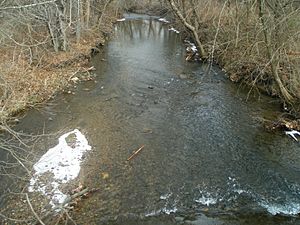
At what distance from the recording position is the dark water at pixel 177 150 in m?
7.16

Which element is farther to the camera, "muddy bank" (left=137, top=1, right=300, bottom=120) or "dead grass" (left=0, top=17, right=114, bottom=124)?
"dead grass" (left=0, top=17, right=114, bottom=124)

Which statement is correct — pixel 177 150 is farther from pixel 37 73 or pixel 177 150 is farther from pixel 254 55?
pixel 37 73

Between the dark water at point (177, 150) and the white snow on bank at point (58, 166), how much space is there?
1.00 feet

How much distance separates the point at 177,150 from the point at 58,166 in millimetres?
3345

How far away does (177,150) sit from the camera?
941cm

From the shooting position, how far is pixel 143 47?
817 inches

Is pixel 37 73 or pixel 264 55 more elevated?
pixel 264 55

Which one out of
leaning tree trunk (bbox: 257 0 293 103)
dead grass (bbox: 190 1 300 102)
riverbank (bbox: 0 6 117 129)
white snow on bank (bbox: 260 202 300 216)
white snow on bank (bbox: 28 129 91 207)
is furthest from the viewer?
riverbank (bbox: 0 6 117 129)

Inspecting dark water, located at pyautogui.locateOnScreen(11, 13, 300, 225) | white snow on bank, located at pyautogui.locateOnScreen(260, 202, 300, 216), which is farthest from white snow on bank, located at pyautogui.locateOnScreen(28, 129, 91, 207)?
white snow on bank, located at pyautogui.locateOnScreen(260, 202, 300, 216)

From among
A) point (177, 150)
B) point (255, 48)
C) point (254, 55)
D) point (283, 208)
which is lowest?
point (177, 150)

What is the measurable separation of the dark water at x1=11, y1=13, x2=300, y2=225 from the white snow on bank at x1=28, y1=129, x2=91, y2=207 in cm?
30

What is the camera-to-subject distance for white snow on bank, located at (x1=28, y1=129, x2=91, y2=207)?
7613 millimetres

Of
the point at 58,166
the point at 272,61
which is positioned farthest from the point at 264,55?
the point at 58,166

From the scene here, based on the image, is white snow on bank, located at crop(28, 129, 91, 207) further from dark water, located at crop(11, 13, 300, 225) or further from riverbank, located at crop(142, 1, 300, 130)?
riverbank, located at crop(142, 1, 300, 130)
